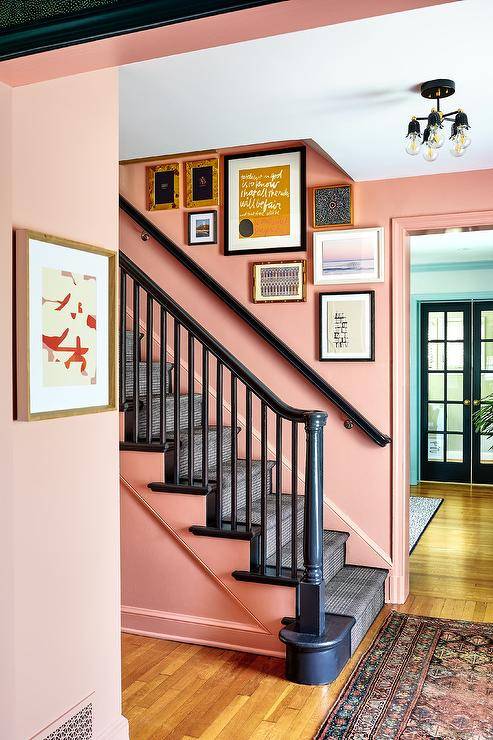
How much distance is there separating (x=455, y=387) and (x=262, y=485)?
5466mm

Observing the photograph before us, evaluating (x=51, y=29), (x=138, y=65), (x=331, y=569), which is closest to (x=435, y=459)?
(x=331, y=569)

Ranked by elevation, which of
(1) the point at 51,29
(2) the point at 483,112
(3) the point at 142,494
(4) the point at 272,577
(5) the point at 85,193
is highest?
(2) the point at 483,112

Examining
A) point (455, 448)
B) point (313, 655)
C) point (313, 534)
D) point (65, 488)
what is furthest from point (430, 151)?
point (455, 448)

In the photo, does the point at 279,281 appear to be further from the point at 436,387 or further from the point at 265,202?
the point at 436,387

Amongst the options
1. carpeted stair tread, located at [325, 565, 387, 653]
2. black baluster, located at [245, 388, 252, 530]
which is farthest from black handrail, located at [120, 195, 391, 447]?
black baluster, located at [245, 388, 252, 530]

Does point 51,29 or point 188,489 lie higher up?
point 51,29

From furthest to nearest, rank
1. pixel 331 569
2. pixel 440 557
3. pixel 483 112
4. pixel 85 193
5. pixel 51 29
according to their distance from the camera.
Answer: pixel 440 557 < pixel 331 569 < pixel 483 112 < pixel 85 193 < pixel 51 29

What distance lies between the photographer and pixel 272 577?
3.33 m

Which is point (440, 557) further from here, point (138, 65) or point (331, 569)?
point (138, 65)

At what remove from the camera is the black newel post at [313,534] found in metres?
3.15

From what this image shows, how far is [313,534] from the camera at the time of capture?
318 centimetres

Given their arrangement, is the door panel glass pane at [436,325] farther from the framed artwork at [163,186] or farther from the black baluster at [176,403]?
the black baluster at [176,403]

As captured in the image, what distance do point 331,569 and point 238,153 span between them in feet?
8.48

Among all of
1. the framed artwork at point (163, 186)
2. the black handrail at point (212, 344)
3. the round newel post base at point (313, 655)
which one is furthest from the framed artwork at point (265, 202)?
the round newel post base at point (313, 655)
